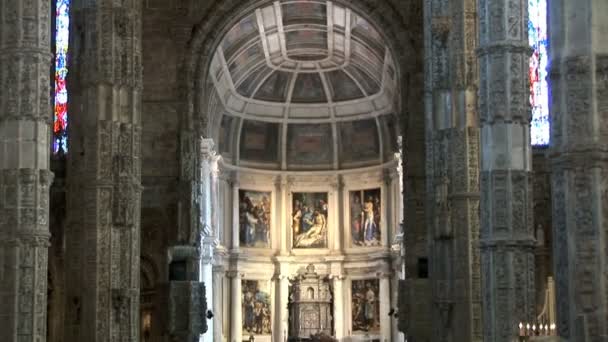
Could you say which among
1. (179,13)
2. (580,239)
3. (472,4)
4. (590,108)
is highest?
(179,13)

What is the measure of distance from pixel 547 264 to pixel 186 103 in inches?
526

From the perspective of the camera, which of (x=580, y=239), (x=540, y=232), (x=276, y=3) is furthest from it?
(x=276, y=3)

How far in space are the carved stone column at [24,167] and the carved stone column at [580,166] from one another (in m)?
9.12

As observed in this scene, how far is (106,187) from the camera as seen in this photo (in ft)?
97.5

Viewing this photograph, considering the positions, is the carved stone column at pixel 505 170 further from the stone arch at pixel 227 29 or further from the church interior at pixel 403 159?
the stone arch at pixel 227 29

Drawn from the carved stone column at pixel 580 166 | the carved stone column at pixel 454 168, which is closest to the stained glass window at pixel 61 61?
Answer: the carved stone column at pixel 454 168

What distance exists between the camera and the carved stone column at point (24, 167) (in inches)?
800

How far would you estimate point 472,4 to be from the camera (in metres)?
28.6

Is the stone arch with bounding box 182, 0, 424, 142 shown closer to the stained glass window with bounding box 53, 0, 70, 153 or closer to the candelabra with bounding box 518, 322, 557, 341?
the stained glass window with bounding box 53, 0, 70, 153

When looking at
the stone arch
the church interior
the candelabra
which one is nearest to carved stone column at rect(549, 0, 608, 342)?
the church interior

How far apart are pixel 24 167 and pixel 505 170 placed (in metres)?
7.78

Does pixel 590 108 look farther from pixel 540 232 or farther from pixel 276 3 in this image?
pixel 276 3

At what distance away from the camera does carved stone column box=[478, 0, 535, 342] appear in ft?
62.6

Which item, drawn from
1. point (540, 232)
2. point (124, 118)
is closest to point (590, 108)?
point (124, 118)
